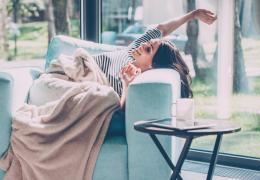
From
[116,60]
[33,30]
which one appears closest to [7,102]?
[116,60]

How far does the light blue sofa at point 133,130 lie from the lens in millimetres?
1844

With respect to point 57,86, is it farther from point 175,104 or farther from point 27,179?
point 175,104

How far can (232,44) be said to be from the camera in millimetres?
2887

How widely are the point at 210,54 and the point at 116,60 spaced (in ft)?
2.78

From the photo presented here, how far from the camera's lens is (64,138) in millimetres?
1942

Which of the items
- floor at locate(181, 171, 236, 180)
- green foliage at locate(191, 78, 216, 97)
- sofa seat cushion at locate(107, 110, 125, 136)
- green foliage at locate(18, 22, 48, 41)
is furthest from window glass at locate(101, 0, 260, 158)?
sofa seat cushion at locate(107, 110, 125, 136)

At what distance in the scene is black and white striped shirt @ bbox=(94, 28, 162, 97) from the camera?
2.30m

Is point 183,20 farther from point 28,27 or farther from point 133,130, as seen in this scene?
point 28,27

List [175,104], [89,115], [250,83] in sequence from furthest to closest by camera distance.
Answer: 1. [250,83]
2. [89,115]
3. [175,104]

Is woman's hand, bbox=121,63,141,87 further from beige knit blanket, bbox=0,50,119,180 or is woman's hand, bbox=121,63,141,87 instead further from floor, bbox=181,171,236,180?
floor, bbox=181,171,236,180

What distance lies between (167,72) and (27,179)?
0.79 m

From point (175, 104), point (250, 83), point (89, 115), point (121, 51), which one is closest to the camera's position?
point (175, 104)

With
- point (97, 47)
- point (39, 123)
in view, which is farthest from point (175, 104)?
point (97, 47)

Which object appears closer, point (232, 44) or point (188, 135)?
point (188, 135)
